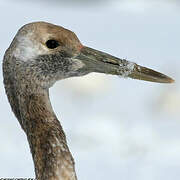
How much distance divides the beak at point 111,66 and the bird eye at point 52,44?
30 cm

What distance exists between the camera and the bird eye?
6.15 meters

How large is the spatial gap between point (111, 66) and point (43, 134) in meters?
1.14

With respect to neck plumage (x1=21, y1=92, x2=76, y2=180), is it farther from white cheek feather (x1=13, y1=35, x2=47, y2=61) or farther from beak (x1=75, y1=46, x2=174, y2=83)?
beak (x1=75, y1=46, x2=174, y2=83)

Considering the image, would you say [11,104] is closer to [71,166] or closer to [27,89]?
[27,89]

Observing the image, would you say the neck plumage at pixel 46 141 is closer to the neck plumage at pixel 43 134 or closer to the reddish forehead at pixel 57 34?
the neck plumage at pixel 43 134

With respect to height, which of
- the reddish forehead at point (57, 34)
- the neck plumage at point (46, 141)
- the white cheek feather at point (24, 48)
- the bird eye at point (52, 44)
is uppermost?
the reddish forehead at point (57, 34)

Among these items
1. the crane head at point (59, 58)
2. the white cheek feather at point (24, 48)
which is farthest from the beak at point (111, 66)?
the white cheek feather at point (24, 48)

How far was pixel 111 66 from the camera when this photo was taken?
6484 millimetres

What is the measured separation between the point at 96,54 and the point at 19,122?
1153 millimetres

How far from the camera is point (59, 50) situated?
246 inches

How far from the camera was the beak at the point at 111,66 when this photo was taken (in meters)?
6.43

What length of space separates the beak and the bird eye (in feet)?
0.97

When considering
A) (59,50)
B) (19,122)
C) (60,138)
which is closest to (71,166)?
(60,138)

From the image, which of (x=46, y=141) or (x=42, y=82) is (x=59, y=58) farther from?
(x=46, y=141)
